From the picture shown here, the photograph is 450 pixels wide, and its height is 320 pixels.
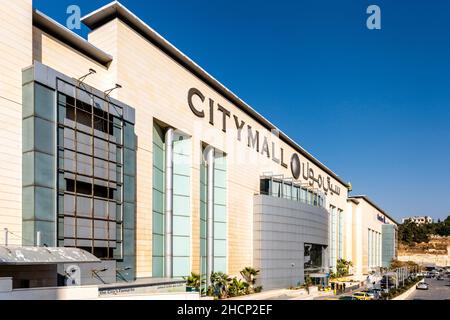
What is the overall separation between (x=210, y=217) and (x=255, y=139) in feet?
55.7

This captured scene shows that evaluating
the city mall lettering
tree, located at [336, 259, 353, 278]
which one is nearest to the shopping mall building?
the city mall lettering

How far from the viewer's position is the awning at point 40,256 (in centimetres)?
2077

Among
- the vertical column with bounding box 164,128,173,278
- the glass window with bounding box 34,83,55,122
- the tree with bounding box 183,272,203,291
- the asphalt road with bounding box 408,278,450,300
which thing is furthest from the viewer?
the asphalt road with bounding box 408,278,450,300

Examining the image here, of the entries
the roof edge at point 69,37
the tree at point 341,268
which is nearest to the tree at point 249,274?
the roof edge at point 69,37

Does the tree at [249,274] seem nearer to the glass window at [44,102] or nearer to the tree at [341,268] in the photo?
the glass window at [44,102]

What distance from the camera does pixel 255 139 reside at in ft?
194

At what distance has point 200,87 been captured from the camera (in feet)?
151

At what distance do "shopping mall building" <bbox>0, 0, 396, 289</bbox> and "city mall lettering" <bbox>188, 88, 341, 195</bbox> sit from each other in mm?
273

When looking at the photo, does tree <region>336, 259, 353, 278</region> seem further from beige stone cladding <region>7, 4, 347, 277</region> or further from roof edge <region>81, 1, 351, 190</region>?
roof edge <region>81, 1, 351, 190</region>

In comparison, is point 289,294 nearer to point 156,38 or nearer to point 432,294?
point 432,294

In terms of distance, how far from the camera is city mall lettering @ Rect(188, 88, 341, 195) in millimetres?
45250

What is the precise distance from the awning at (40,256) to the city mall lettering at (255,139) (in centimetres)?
2216
